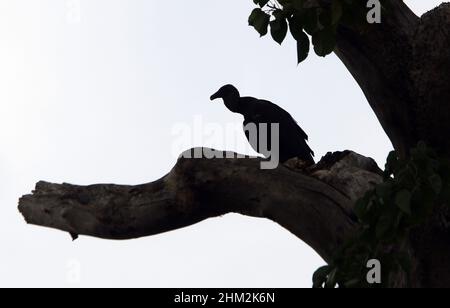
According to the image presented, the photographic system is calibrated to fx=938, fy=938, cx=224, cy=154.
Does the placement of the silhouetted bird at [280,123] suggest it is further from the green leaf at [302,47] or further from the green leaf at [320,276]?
the green leaf at [320,276]

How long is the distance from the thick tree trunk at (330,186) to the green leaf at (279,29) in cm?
59

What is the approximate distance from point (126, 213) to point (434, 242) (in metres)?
1.95

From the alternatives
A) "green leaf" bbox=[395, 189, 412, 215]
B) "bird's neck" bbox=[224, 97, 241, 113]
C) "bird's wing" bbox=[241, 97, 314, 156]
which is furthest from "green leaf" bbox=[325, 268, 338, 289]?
"bird's neck" bbox=[224, 97, 241, 113]

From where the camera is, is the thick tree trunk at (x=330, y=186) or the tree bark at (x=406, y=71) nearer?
the thick tree trunk at (x=330, y=186)

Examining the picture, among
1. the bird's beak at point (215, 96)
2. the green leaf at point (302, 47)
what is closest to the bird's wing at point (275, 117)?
the bird's beak at point (215, 96)

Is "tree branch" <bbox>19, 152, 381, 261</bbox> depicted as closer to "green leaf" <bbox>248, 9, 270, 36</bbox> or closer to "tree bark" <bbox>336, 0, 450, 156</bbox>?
"tree bark" <bbox>336, 0, 450, 156</bbox>

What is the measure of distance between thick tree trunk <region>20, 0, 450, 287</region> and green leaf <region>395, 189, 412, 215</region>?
703mm

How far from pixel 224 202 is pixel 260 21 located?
1.15 m

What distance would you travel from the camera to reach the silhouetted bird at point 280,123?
9609mm

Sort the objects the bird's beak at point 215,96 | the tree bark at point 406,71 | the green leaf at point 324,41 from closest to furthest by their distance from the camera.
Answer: the green leaf at point 324,41, the tree bark at point 406,71, the bird's beak at point 215,96

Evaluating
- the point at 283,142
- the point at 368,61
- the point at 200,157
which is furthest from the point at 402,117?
the point at 283,142

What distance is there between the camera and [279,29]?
582 centimetres

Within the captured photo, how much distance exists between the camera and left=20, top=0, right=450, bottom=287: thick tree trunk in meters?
5.68
